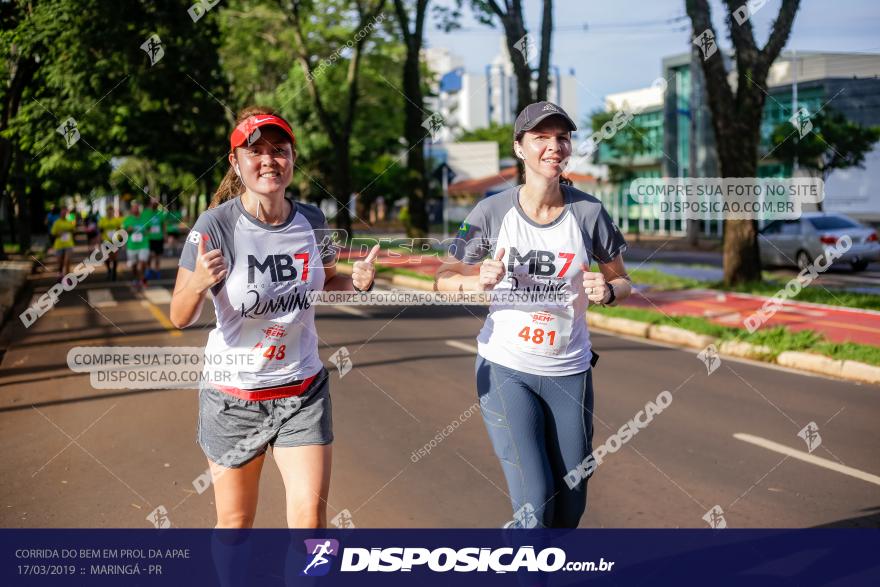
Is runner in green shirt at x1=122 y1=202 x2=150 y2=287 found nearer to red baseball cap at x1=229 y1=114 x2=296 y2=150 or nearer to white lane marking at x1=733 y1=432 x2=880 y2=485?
white lane marking at x1=733 y1=432 x2=880 y2=485

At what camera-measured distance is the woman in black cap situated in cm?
359

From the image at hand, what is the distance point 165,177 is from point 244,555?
149ft

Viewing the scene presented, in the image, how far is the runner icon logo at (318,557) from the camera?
10.5ft

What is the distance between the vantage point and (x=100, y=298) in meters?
18.1

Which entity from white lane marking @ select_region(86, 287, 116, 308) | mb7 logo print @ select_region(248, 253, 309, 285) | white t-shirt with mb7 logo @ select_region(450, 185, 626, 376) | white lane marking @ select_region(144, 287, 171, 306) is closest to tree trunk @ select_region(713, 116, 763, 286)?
white lane marking @ select_region(144, 287, 171, 306)

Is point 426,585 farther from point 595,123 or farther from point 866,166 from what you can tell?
point 595,123

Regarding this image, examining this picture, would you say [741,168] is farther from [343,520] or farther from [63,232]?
[63,232]

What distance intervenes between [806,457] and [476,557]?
3120 mm

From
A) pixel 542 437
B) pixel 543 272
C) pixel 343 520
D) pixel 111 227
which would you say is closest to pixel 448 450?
pixel 343 520

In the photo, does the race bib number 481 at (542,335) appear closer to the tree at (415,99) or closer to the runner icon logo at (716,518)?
the runner icon logo at (716,518)

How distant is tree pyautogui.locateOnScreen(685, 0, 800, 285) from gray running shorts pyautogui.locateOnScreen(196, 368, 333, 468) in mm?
13777

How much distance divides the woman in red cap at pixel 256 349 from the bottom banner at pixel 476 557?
0.67 m

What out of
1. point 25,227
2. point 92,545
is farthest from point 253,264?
point 25,227

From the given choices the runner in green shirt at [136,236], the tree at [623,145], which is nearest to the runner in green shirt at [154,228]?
the runner in green shirt at [136,236]
